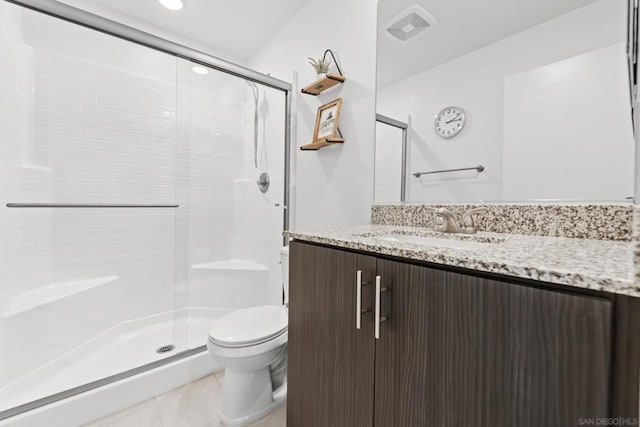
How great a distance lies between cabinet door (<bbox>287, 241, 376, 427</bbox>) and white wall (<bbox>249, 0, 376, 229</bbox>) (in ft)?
2.26

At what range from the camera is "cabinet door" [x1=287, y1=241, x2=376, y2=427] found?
71 centimetres

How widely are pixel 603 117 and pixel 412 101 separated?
0.66m

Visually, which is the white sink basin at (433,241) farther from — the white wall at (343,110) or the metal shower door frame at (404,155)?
the white wall at (343,110)

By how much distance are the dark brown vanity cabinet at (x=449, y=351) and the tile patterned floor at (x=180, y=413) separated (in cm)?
58

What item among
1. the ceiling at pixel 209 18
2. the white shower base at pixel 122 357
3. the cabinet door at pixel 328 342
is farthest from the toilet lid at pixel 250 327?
the ceiling at pixel 209 18

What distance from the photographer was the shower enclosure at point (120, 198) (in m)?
1.46

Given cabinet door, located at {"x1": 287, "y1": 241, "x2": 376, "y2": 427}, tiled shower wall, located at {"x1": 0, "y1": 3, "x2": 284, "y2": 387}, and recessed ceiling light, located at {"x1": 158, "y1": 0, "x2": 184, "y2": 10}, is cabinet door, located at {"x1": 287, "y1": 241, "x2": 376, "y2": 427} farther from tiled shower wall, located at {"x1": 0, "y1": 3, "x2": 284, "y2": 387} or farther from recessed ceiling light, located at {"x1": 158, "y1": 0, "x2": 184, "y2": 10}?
recessed ceiling light, located at {"x1": 158, "y1": 0, "x2": 184, "y2": 10}

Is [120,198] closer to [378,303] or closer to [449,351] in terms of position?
[378,303]

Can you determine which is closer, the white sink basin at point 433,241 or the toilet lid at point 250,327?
the white sink basin at point 433,241

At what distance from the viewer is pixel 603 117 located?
0.82m

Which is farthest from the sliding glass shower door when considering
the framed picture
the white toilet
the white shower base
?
the white toilet

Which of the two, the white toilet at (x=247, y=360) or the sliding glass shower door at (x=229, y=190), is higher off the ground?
the sliding glass shower door at (x=229, y=190)

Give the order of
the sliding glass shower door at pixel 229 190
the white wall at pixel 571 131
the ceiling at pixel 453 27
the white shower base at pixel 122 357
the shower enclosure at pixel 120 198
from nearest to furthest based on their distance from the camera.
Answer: the white wall at pixel 571 131 < the ceiling at pixel 453 27 < the white shower base at pixel 122 357 < the shower enclosure at pixel 120 198 < the sliding glass shower door at pixel 229 190

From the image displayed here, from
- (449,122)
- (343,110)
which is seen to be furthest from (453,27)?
(343,110)
